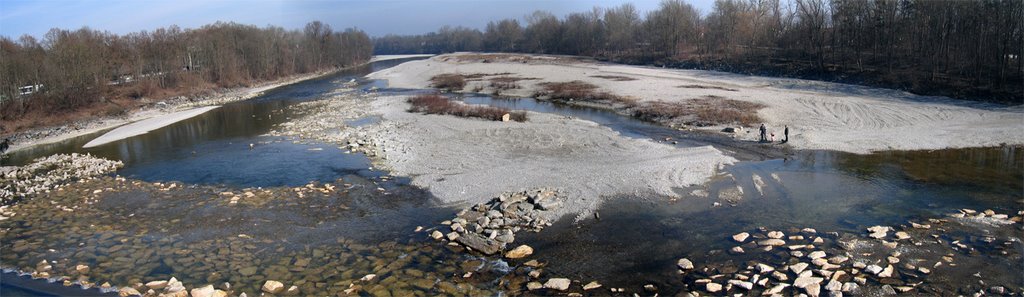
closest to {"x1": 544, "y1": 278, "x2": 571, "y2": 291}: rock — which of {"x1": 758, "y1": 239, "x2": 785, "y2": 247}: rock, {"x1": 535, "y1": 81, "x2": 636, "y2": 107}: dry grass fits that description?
{"x1": 758, "y1": 239, "x2": 785, "y2": 247}: rock

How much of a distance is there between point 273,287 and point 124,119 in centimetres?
3324

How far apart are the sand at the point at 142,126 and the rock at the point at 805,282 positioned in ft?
96.9

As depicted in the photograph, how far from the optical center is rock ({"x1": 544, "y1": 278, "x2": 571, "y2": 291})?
10125mm

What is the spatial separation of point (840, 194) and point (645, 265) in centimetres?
758

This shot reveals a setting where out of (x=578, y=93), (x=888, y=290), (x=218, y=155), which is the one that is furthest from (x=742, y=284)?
(x=578, y=93)

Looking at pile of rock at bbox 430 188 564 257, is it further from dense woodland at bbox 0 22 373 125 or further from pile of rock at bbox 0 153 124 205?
dense woodland at bbox 0 22 373 125

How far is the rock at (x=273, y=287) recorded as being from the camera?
10.2 m

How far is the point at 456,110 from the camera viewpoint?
104ft

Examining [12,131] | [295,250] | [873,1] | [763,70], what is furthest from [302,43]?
[295,250]

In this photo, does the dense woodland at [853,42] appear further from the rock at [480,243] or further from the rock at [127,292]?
the rock at [127,292]

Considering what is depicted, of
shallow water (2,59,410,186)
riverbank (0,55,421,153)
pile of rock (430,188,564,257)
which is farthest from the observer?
riverbank (0,55,421,153)

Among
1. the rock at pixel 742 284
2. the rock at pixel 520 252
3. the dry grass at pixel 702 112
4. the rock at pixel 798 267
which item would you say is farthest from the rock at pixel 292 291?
the dry grass at pixel 702 112

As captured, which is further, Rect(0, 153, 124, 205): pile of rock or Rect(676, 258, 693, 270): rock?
Rect(0, 153, 124, 205): pile of rock

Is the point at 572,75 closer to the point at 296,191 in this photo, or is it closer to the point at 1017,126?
the point at 1017,126
